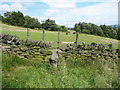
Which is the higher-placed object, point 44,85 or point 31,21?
point 31,21

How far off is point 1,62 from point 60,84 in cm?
314

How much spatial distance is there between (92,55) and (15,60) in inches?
147

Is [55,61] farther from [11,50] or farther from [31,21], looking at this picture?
[31,21]

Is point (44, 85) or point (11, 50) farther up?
point (11, 50)

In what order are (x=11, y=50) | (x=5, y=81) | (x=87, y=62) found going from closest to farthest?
1. (x=5, y=81)
2. (x=87, y=62)
3. (x=11, y=50)

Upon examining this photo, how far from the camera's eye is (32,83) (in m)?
3.36

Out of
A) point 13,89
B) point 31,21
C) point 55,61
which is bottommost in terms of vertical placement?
point 13,89

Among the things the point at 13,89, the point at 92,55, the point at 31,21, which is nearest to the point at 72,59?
the point at 92,55

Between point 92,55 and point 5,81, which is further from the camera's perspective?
point 92,55

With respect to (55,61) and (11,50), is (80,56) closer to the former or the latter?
(55,61)

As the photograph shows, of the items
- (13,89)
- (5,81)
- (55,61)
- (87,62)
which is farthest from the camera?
(87,62)

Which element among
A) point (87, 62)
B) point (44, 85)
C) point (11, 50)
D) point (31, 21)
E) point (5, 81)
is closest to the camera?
point (44, 85)

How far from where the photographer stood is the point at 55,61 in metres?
5.11

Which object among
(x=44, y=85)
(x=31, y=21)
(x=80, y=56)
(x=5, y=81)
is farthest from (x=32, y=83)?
(x=31, y=21)
